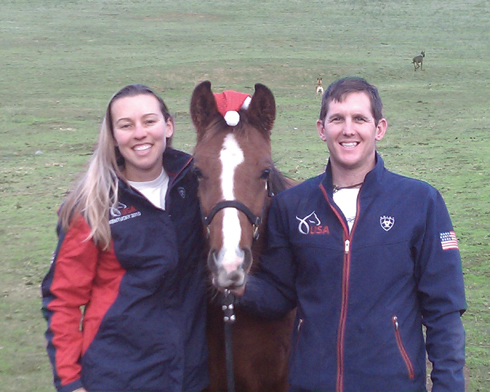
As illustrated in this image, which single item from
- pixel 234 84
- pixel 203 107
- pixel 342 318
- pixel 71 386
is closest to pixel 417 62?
pixel 234 84

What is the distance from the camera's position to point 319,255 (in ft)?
8.81

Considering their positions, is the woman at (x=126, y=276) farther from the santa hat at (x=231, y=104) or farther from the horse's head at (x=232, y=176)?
the santa hat at (x=231, y=104)

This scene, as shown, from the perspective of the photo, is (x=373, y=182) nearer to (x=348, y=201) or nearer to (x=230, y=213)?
(x=348, y=201)

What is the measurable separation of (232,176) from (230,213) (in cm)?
21

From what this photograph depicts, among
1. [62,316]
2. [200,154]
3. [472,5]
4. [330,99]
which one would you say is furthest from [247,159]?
[472,5]

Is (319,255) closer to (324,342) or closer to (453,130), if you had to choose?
(324,342)

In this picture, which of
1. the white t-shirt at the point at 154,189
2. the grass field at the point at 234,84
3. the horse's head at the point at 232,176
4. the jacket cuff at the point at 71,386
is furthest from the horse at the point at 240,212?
the grass field at the point at 234,84

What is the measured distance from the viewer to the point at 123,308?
2764 mm

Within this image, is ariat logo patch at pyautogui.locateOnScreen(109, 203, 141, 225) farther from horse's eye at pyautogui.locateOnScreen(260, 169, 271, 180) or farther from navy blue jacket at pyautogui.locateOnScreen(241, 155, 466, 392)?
navy blue jacket at pyautogui.locateOnScreen(241, 155, 466, 392)

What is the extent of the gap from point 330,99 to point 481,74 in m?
25.7

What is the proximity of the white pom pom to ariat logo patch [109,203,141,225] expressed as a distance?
65cm

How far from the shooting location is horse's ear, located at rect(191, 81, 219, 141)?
319 centimetres

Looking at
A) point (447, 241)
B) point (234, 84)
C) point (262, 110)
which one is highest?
point (234, 84)

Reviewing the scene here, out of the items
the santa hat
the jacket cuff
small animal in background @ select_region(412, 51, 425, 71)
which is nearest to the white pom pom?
the santa hat
